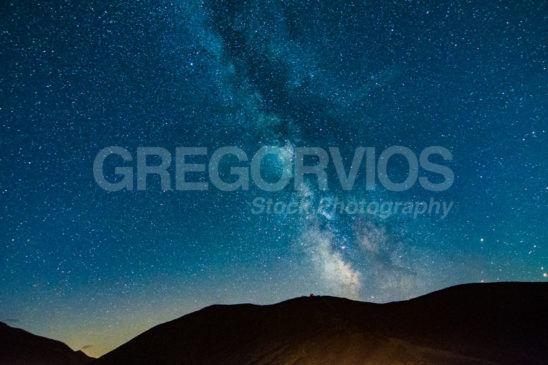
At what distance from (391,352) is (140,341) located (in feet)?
71.8

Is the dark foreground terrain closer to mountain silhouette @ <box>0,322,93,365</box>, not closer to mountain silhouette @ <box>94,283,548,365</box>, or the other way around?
mountain silhouette @ <box>94,283,548,365</box>

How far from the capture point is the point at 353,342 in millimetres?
17891

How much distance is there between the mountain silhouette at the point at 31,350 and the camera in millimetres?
37831

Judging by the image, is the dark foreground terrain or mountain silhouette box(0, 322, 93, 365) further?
mountain silhouette box(0, 322, 93, 365)

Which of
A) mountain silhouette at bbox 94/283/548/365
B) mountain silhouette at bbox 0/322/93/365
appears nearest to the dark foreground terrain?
mountain silhouette at bbox 94/283/548/365

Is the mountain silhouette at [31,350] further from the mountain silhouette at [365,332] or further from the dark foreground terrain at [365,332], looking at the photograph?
the dark foreground terrain at [365,332]

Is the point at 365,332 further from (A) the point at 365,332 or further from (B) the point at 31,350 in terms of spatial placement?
(B) the point at 31,350

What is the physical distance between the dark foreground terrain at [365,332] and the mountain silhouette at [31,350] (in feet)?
69.2

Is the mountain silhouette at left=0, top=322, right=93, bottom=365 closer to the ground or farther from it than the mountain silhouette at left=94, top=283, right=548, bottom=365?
closer to the ground

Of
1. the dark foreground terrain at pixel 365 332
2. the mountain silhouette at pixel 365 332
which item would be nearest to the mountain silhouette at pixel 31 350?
the mountain silhouette at pixel 365 332

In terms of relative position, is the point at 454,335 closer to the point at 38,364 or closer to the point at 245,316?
the point at 245,316

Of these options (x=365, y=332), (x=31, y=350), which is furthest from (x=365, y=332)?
(x=31, y=350)

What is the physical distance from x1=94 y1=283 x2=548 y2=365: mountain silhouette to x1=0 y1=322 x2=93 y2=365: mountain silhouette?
20883 mm

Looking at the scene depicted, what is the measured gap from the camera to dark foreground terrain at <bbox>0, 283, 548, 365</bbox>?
15.3 meters
